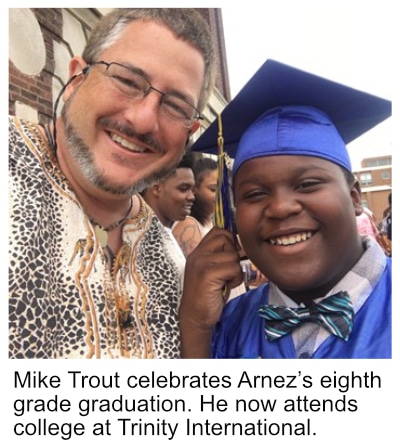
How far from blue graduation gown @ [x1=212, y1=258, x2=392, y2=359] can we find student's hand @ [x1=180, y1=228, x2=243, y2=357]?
3.5 inches

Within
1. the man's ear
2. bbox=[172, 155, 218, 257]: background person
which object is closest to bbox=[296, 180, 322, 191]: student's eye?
the man's ear

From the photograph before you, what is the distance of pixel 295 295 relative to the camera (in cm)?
125

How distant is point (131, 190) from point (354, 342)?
81 centimetres

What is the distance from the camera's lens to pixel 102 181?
1.26 m

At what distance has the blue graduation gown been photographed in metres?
1.12

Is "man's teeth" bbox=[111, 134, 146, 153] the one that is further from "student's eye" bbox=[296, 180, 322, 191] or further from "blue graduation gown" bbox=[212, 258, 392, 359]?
"blue graduation gown" bbox=[212, 258, 392, 359]

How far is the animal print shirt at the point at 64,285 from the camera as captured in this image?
1.07 metres

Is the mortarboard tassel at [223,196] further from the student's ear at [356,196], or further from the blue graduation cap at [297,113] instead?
the student's ear at [356,196]

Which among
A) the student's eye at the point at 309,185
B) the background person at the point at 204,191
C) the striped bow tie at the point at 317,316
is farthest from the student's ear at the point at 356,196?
the background person at the point at 204,191

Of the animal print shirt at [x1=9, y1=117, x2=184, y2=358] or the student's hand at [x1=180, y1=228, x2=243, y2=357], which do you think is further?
the student's hand at [x1=180, y1=228, x2=243, y2=357]

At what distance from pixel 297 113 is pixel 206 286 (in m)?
0.61

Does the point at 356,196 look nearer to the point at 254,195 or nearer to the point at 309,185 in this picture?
the point at 309,185

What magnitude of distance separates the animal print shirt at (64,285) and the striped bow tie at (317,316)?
308 millimetres
